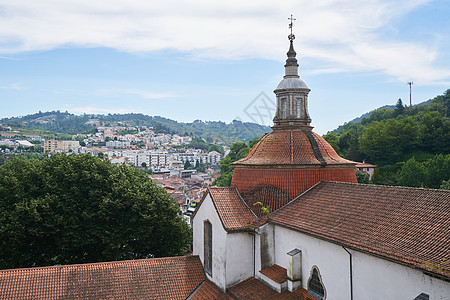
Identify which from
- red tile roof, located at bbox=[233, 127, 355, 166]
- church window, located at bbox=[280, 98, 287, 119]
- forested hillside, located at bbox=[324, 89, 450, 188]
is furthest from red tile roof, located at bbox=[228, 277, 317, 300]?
forested hillside, located at bbox=[324, 89, 450, 188]

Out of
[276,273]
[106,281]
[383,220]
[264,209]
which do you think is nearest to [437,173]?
[264,209]

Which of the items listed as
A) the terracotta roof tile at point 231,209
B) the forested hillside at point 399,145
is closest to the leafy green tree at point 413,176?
the forested hillside at point 399,145

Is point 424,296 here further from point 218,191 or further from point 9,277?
point 9,277

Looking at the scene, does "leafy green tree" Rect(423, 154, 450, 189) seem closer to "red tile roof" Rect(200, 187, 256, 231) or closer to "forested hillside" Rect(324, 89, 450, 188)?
"forested hillside" Rect(324, 89, 450, 188)

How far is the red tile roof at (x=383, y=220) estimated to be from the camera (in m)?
9.16

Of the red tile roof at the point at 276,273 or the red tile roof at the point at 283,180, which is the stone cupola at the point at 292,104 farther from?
the red tile roof at the point at 276,273

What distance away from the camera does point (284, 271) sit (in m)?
14.6

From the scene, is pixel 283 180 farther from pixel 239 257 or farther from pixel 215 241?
pixel 215 241

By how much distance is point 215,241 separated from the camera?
53.7 ft

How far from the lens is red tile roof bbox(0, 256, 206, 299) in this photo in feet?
47.1

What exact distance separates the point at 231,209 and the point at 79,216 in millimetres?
10138

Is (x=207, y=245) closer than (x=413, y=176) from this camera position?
Yes

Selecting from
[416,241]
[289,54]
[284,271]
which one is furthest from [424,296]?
[289,54]

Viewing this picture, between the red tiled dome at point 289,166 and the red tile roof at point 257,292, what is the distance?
3637mm
